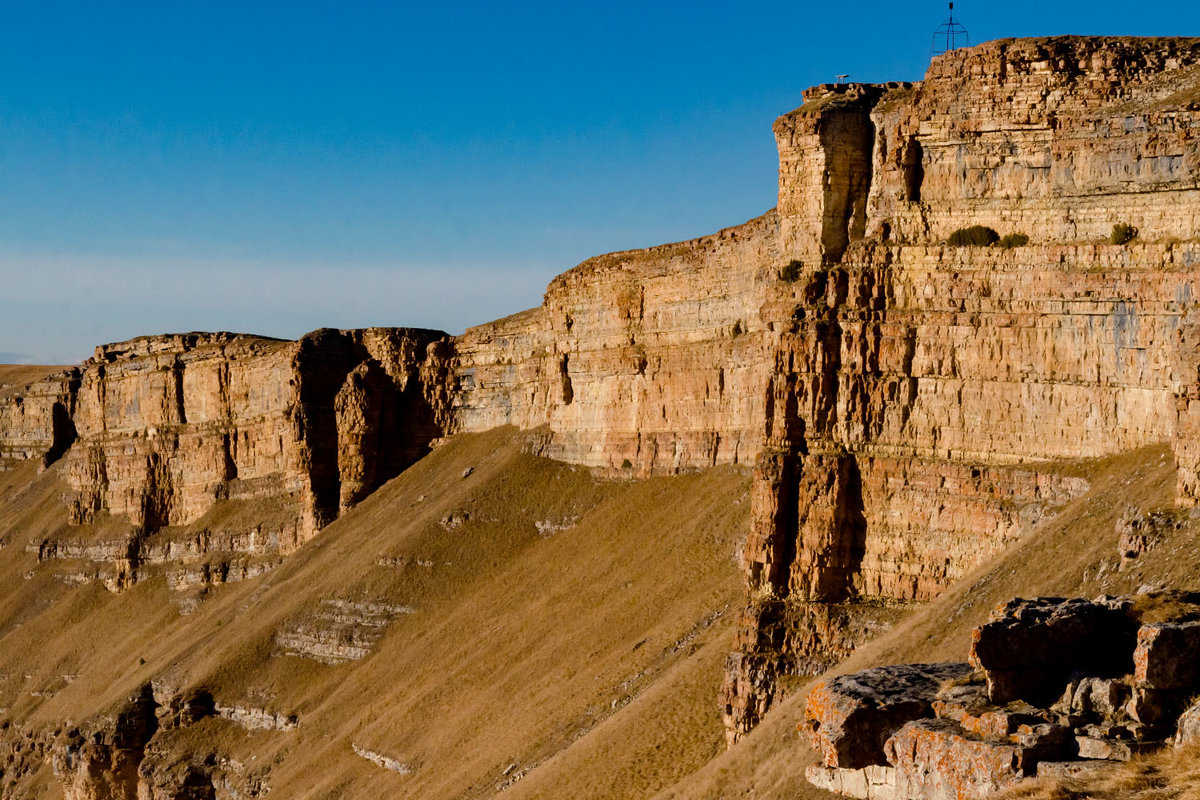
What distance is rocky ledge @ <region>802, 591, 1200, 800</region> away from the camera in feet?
59.8

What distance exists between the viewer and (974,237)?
147 ft

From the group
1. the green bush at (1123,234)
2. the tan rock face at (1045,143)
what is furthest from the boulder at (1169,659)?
the green bush at (1123,234)

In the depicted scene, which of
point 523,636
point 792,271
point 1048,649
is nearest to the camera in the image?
point 1048,649

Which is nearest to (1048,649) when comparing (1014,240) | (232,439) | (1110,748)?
(1110,748)

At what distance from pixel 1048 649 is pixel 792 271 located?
31.6m

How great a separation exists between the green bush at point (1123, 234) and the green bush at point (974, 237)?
424 centimetres

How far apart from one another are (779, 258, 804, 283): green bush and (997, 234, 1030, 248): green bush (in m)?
8.36

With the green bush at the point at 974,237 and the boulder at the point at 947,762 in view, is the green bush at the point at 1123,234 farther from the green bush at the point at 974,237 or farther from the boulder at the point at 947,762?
the boulder at the point at 947,762

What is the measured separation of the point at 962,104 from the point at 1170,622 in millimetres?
29358

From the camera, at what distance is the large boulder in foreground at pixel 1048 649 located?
2012 cm

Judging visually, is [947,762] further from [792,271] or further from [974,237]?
[792,271]

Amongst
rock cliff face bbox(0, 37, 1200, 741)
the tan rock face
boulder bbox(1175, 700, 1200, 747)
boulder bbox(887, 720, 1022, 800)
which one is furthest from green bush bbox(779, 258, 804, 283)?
boulder bbox(1175, 700, 1200, 747)

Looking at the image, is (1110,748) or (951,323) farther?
(951,323)

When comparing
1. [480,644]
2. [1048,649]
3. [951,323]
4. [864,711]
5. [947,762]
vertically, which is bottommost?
[480,644]
